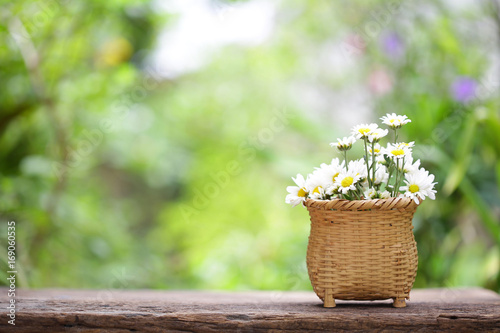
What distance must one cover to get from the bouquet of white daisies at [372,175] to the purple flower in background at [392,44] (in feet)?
4.97

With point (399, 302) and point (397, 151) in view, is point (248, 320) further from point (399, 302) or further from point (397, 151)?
point (397, 151)

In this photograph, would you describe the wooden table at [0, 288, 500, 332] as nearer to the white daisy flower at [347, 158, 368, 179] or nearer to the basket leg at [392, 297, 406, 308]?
the basket leg at [392, 297, 406, 308]

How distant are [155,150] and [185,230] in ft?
1.95

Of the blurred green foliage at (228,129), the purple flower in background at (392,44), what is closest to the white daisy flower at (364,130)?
the blurred green foliage at (228,129)

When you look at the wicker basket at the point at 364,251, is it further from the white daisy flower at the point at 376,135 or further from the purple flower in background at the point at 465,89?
the purple flower in background at the point at 465,89

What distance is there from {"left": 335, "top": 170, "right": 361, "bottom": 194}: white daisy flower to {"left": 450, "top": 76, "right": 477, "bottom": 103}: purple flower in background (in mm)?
1306

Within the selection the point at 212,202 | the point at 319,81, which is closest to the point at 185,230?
the point at 212,202

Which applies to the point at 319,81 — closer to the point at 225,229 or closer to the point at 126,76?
the point at 225,229

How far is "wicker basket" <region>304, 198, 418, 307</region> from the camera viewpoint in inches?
34.4

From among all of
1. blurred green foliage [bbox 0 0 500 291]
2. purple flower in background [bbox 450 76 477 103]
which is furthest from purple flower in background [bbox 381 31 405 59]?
purple flower in background [bbox 450 76 477 103]

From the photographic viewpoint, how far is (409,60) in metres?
2.38

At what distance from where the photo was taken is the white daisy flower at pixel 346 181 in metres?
0.87

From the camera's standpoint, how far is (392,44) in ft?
7.52

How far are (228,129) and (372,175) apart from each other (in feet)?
7.97
